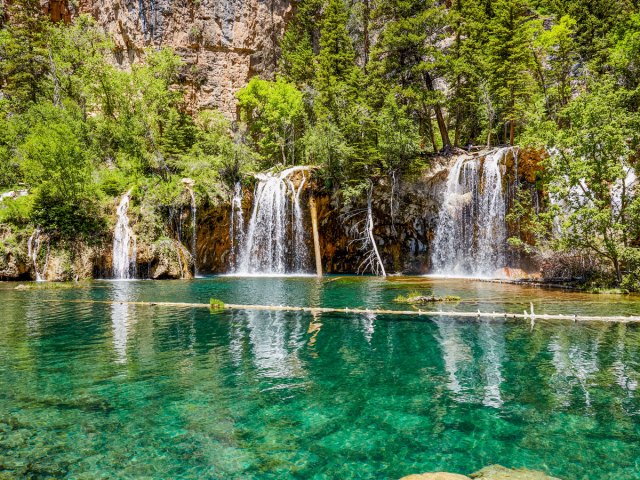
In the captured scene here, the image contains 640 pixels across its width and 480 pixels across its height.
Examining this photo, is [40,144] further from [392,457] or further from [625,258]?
[625,258]

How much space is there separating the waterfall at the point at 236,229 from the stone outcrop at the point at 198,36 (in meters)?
17.5

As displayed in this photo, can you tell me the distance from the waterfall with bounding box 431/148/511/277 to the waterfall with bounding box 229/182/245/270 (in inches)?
522

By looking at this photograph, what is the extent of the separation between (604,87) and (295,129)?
26270mm

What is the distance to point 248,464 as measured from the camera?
15.8ft

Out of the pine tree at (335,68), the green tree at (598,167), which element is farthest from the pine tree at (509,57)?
the green tree at (598,167)

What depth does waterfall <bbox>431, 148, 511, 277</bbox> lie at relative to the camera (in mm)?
24875

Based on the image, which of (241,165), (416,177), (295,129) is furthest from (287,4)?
(416,177)

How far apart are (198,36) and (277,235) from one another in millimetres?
26470

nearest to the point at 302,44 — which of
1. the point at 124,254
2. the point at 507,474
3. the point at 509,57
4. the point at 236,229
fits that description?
the point at 509,57

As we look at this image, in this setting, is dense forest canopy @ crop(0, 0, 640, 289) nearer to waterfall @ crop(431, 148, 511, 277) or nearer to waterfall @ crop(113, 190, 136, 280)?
waterfall @ crop(113, 190, 136, 280)

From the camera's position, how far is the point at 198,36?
142 ft

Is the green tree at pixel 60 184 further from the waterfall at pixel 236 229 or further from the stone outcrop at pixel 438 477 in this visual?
the stone outcrop at pixel 438 477

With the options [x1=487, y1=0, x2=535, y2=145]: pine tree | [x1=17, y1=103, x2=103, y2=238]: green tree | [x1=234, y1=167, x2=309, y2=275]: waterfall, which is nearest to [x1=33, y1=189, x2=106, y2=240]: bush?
[x1=17, y1=103, x2=103, y2=238]: green tree

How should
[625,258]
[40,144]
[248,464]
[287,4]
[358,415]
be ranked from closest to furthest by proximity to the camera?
[248,464] → [358,415] → [625,258] → [40,144] → [287,4]
